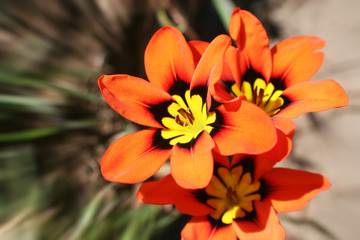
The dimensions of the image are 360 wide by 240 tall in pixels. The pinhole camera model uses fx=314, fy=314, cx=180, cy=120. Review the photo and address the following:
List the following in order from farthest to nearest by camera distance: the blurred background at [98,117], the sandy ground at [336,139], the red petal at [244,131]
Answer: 1. the sandy ground at [336,139]
2. the blurred background at [98,117]
3. the red petal at [244,131]

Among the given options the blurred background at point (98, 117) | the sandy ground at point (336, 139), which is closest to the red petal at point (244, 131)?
the blurred background at point (98, 117)

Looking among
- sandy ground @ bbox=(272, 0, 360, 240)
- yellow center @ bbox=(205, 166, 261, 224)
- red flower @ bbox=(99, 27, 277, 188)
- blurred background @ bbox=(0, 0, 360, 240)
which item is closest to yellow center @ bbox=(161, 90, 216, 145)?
red flower @ bbox=(99, 27, 277, 188)

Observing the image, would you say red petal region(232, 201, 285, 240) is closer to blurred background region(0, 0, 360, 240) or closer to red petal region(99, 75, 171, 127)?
red petal region(99, 75, 171, 127)

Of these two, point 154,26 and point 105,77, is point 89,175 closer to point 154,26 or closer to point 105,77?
point 154,26

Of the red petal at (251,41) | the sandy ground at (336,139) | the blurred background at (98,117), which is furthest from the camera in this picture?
the sandy ground at (336,139)

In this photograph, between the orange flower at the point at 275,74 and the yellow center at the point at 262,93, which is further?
the yellow center at the point at 262,93

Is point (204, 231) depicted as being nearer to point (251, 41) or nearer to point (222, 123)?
point (222, 123)

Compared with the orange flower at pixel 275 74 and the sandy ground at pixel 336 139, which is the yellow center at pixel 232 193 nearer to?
the orange flower at pixel 275 74
